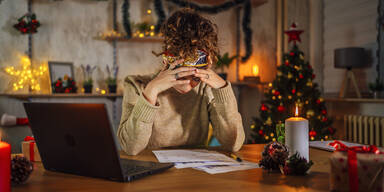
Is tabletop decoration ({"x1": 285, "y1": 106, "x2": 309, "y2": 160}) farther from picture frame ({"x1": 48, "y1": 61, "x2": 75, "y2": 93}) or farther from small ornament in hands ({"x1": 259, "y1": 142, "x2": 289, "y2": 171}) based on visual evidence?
picture frame ({"x1": 48, "y1": 61, "x2": 75, "y2": 93})

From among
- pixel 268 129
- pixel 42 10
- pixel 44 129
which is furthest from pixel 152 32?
pixel 44 129

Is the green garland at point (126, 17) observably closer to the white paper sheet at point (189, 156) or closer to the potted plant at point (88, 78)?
the potted plant at point (88, 78)

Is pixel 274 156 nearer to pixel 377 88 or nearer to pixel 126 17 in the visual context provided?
pixel 377 88

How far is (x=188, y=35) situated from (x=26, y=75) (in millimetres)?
2825

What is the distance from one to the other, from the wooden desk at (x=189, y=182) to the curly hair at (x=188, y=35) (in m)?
0.60

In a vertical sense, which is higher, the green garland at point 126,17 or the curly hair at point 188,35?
the green garland at point 126,17

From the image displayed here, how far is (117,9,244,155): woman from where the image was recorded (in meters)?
1.35

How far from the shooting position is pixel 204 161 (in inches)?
43.6

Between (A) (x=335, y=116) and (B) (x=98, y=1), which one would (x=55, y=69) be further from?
(A) (x=335, y=116)

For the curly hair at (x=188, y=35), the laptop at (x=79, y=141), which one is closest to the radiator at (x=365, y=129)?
the curly hair at (x=188, y=35)

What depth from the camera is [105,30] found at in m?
3.92

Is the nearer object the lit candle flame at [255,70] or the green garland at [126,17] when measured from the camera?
the green garland at [126,17]

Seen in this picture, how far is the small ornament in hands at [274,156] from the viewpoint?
3.21 feet

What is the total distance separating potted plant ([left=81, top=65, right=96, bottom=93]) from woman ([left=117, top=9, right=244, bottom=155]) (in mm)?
2132
